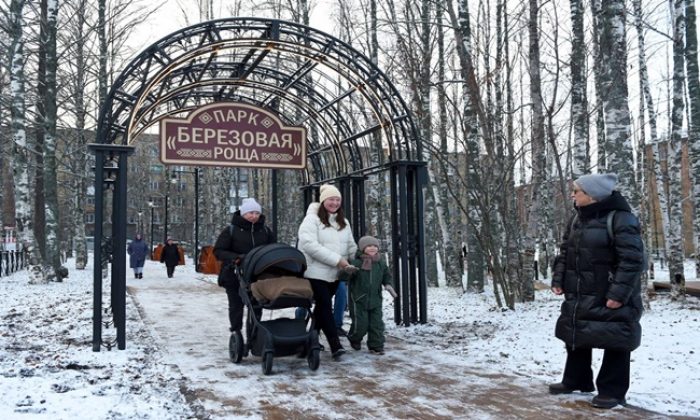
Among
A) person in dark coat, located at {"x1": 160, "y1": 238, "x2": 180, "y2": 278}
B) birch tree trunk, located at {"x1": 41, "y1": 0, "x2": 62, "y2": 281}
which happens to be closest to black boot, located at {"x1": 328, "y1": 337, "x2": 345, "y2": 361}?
birch tree trunk, located at {"x1": 41, "y1": 0, "x2": 62, "y2": 281}

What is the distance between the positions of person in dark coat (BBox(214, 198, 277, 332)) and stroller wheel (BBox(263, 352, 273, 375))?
0.98 meters

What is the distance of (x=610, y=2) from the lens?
9711 millimetres

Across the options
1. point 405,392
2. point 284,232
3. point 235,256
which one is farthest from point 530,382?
point 284,232

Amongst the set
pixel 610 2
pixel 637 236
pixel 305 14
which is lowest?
pixel 637 236

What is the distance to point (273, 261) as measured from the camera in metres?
6.29

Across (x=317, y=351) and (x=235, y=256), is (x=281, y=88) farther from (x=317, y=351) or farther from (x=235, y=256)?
(x=317, y=351)

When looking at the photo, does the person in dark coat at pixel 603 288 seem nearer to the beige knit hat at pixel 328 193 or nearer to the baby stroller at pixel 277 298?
the baby stroller at pixel 277 298

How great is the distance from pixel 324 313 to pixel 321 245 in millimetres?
754

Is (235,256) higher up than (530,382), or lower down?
higher up

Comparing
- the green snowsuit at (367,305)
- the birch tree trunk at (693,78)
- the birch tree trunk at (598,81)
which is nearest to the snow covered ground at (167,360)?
the green snowsuit at (367,305)

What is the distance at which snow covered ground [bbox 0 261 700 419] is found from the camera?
4875mm

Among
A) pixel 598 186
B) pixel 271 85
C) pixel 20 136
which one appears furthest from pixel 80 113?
pixel 598 186

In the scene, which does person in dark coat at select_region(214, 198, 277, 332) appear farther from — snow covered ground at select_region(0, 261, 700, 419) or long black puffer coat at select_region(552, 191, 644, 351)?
long black puffer coat at select_region(552, 191, 644, 351)

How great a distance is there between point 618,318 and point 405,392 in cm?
184
